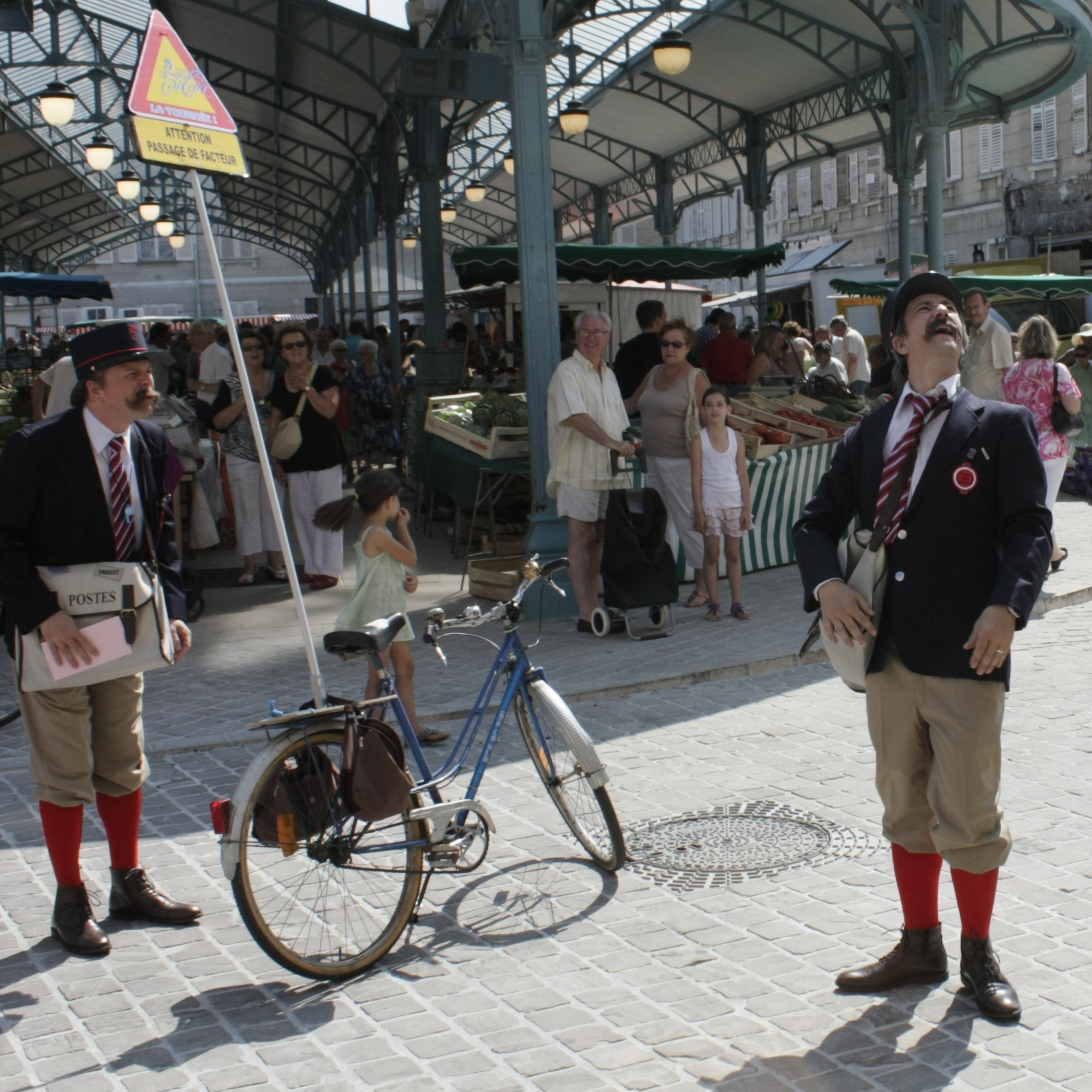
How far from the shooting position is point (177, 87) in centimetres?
420

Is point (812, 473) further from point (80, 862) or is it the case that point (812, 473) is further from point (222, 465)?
point (80, 862)

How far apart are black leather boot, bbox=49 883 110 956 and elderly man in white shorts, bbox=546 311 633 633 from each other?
4602mm

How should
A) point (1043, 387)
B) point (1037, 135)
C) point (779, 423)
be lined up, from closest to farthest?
1. point (1043, 387)
2. point (779, 423)
3. point (1037, 135)

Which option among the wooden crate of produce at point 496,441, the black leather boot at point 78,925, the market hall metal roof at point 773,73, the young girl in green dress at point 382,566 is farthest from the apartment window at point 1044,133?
the black leather boot at point 78,925

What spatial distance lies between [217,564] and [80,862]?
6999mm

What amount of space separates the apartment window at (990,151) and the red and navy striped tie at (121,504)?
36.3 m

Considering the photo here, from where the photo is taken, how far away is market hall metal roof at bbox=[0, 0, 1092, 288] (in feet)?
52.6

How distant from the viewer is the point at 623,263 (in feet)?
46.1

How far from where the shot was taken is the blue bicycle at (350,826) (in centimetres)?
389

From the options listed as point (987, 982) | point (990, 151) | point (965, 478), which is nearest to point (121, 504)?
point (965, 478)

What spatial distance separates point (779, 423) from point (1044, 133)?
27.5m

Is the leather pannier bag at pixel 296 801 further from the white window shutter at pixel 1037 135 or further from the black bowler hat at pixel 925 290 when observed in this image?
the white window shutter at pixel 1037 135

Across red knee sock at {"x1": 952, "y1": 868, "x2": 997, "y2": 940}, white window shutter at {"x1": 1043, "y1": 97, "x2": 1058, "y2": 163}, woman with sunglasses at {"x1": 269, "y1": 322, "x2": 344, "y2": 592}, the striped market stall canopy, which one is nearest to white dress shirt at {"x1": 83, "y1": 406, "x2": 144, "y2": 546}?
red knee sock at {"x1": 952, "y1": 868, "x2": 997, "y2": 940}

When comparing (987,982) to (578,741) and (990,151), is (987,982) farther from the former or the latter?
(990,151)
